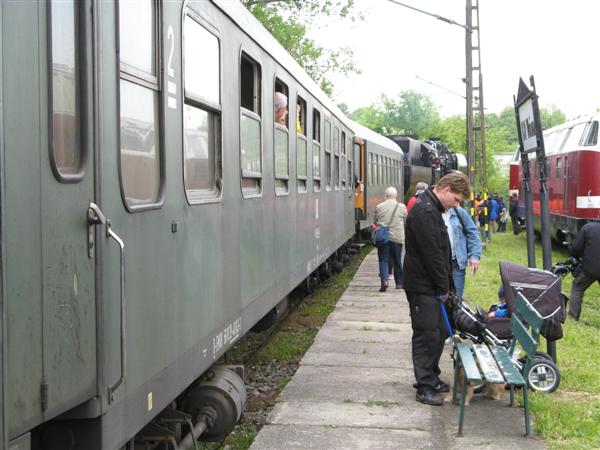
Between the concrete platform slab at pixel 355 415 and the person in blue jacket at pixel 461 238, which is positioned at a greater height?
the person in blue jacket at pixel 461 238

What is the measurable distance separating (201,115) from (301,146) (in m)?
4.47

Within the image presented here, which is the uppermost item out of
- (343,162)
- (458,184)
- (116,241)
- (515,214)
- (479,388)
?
(343,162)

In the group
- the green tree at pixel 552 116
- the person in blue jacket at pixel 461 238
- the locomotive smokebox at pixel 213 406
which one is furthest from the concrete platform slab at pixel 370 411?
the green tree at pixel 552 116

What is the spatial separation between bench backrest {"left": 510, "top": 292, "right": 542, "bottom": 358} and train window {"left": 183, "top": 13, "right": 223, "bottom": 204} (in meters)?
2.50

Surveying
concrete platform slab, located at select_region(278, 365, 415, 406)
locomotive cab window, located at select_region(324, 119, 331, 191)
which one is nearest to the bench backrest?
concrete platform slab, located at select_region(278, 365, 415, 406)

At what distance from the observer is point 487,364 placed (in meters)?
6.65

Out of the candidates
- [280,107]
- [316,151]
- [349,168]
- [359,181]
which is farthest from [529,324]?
[359,181]

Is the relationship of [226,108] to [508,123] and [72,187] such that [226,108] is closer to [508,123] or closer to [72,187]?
[72,187]

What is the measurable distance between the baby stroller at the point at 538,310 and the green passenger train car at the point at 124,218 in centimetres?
192

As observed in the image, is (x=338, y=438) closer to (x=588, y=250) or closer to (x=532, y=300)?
(x=532, y=300)

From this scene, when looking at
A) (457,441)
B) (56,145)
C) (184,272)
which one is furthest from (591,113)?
(56,145)

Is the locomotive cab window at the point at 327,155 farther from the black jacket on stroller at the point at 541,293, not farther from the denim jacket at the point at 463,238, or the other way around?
the black jacket on stroller at the point at 541,293

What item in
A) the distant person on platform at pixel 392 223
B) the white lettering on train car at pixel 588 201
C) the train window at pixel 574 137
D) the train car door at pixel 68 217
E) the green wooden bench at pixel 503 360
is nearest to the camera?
the train car door at pixel 68 217

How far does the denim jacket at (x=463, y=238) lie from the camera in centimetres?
912
